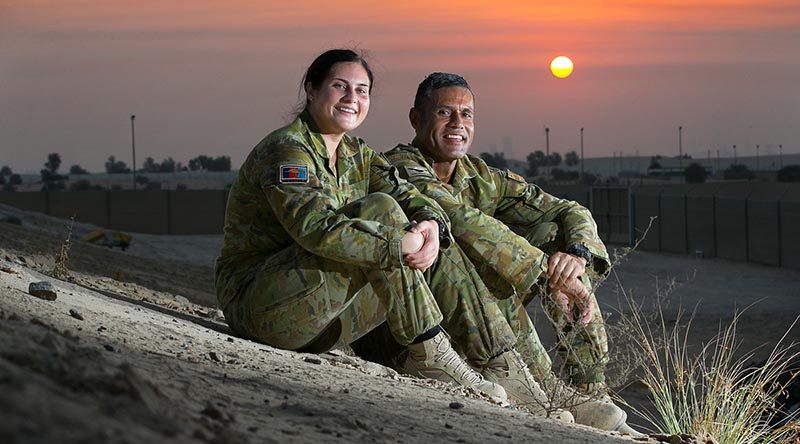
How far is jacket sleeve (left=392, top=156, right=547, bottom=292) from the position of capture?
21.9 feet

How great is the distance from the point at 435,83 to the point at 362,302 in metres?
1.72

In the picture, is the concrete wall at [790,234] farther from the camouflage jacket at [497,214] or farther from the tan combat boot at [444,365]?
the tan combat boot at [444,365]

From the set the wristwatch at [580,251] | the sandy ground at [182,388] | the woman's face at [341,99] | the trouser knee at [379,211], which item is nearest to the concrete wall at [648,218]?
the sandy ground at [182,388]

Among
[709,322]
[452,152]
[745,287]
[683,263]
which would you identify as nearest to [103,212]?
[683,263]

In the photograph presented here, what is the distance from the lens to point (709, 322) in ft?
57.6

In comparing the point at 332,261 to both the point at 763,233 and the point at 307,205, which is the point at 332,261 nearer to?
the point at 307,205

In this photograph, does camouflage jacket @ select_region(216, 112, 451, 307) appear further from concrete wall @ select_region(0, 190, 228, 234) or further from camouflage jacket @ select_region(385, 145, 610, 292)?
concrete wall @ select_region(0, 190, 228, 234)

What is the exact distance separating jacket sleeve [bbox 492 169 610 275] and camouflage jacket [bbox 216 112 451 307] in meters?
1.00

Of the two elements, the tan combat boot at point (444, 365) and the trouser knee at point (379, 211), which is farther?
the tan combat boot at point (444, 365)

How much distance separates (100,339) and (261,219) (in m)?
1.37

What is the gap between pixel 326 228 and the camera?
591 centimetres

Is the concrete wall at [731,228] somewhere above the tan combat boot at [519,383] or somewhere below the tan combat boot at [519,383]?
below

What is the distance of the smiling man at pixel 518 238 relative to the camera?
6.69m

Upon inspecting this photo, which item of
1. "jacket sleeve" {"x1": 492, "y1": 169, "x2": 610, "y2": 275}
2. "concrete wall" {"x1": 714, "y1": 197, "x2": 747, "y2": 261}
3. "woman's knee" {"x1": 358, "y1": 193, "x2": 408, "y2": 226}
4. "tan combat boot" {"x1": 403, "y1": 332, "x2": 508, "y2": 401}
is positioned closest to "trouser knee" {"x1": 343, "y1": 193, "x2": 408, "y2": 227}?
"woman's knee" {"x1": 358, "y1": 193, "x2": 408, "y2": 226}
